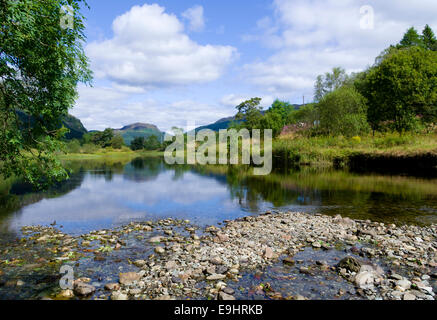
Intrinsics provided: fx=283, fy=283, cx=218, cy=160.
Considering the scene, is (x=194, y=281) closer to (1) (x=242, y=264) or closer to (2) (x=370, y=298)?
(1) (x=242, y=264)

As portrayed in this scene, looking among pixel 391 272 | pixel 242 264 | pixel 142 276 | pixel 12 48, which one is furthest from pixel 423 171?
pixel 12 48

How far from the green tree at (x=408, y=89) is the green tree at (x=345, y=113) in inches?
117

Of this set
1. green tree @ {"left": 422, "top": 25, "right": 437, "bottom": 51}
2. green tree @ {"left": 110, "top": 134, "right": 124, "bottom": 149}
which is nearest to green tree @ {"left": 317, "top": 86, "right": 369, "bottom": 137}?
green tree @ {"left": 422, "top": 25, "right": 437, "bottom": 51}

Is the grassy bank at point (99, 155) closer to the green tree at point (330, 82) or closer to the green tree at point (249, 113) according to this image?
the green tree at point (249, 113)

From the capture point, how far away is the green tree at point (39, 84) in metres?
7.71

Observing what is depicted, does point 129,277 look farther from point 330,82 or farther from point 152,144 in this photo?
point 152,144

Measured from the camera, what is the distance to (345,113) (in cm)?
4347

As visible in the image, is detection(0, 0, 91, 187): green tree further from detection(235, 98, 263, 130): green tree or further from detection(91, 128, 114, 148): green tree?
detection(91, 128, 114, 148): green tree

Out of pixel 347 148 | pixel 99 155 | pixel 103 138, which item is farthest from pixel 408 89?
pixel 103 138

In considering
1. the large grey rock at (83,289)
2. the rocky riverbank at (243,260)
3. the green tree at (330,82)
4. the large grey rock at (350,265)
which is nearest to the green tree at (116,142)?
the green tree at (330,82)

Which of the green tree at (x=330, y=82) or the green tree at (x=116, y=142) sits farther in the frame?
the green tree at (x=116, y=142)

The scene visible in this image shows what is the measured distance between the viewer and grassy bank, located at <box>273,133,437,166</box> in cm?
3017

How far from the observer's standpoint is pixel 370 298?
18.9 feet
